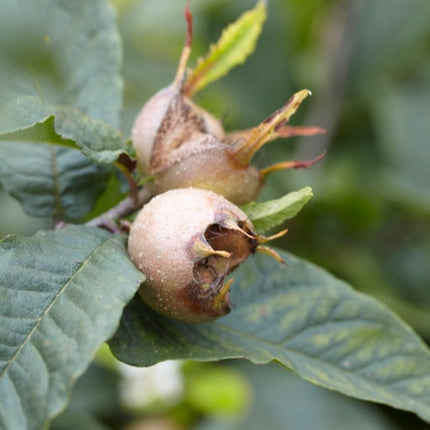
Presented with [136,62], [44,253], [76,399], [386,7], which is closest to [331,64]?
[386,7]

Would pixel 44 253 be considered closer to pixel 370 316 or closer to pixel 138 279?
pixel 138 279

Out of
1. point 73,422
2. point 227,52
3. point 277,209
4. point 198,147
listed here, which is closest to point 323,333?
point 277,209

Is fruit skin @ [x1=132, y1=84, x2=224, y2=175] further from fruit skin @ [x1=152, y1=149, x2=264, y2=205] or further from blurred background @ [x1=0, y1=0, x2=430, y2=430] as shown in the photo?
blurred background @ [x1=0, y1=0, x2=430, y2=430]

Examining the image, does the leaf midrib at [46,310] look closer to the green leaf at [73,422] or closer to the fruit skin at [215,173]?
the fruit skin at [215,173]

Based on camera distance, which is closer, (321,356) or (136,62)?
(321,356)

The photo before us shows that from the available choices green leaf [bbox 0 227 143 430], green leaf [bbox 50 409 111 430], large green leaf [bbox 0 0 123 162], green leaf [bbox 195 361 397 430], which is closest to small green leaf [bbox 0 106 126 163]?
green leaf [bbox 0 227 143 430]

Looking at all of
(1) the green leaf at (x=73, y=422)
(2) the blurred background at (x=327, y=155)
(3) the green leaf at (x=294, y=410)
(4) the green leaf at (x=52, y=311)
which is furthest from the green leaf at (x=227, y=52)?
(3) the green leaf at (x=294, y=410)

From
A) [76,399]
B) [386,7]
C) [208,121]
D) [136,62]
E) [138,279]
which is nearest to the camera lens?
[138,279]
